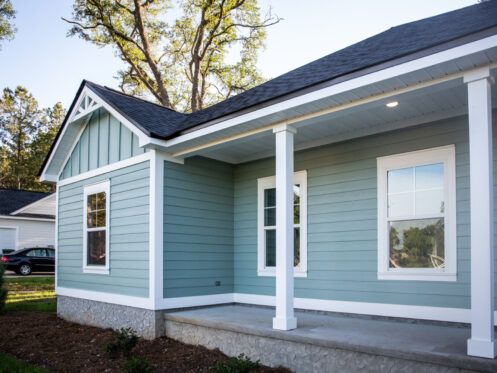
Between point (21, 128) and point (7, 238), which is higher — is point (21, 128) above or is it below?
above

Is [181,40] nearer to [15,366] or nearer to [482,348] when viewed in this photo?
[15,366]

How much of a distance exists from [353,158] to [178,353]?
3.61 meters

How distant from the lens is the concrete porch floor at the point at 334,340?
3704 mm

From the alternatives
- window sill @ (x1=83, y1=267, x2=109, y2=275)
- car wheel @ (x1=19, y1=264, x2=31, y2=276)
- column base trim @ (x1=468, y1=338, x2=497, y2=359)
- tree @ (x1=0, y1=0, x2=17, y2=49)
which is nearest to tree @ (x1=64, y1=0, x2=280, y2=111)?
tree @ (x1=0, y1=0, x2=17, y2=49)

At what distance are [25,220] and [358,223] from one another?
21687 mm

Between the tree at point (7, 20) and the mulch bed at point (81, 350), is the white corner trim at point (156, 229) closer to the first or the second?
the mulch bed at point (81, 350)

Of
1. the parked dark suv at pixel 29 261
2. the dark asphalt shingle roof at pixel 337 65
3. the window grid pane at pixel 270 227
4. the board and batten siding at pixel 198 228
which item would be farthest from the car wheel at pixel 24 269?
the window grid pane at pixel 270 227

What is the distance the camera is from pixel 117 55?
22.6 metres

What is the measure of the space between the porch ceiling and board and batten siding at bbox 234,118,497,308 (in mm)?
121

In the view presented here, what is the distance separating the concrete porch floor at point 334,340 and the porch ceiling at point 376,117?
2.42 meters

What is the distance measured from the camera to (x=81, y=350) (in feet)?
20.6

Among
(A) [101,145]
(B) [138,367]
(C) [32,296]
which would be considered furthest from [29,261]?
(B) [138,367]

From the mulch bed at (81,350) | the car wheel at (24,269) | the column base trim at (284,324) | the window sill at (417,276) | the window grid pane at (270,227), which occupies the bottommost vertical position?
the car wheel at (24,269)

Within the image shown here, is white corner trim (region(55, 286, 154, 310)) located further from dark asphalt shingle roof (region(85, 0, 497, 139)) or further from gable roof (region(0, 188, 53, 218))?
gable roof (region(0, 188, 53, 218))
